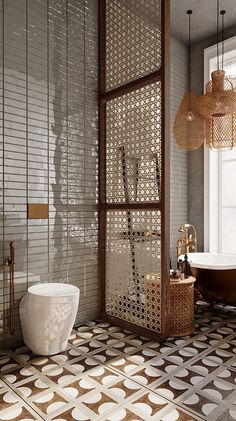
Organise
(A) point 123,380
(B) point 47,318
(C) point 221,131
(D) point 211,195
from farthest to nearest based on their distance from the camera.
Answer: (D) point 211,195
(C) point 221,131
(B) point 47,318
(A) point 123,380

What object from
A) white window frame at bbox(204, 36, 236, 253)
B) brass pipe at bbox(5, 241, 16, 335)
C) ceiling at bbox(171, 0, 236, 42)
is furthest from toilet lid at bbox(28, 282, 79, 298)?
ceiling at bbox(171, 0, 236, 42)

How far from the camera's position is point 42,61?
116 inches

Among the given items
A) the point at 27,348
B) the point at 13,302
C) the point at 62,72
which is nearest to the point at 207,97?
the point at 62,72

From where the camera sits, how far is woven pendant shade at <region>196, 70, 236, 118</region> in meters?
3.02

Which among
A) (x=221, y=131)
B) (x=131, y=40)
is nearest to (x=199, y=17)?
(x=131, y=40)

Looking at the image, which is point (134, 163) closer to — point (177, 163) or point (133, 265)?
point (133, 265)

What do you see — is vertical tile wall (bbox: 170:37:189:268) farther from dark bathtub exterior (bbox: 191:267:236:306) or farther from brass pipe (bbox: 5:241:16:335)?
brass pipe (bbox: 5:241:16:335)

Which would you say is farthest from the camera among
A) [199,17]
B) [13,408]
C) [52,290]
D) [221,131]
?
[199,17]

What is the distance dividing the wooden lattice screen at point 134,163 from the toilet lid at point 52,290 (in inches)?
28.1

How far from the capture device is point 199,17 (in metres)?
4.17

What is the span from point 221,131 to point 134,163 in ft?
3.28

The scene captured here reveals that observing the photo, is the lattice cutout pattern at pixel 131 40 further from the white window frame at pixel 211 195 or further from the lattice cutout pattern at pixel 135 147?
the white window frame at pixel 211 195

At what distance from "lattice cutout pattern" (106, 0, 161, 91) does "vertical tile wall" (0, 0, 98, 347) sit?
0.58 ft

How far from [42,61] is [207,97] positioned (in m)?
1.50
